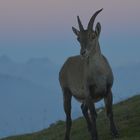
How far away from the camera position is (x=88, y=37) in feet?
74.6

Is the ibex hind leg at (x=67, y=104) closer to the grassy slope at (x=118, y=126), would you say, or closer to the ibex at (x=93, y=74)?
the grassy slope at (x=118, y=126)

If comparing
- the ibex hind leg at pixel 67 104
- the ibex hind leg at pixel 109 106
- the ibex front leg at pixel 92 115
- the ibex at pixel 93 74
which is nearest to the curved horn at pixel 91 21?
the ibex at pixel 93 74

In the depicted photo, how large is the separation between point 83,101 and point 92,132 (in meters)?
1.25

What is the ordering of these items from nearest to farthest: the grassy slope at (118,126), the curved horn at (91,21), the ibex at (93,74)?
1. the ibex at (93,74)
2. the curved horn at (91,21)
3. the grassy slope at (118,126)

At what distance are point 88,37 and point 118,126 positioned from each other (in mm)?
4256

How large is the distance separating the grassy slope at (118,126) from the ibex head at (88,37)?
3000 millimetres

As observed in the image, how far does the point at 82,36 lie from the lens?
22.8m

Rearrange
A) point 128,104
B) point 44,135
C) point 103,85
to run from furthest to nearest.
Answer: point 128,104 < point 44,135 < point 103,85

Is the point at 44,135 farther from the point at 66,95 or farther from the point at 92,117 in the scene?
the point at 92,117

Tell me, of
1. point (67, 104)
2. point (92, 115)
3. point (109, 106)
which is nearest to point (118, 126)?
point (67, 104)

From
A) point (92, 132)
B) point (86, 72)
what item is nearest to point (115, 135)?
point (92, 132)

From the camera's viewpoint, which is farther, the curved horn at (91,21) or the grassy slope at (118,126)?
the grassy slope at (118,126)

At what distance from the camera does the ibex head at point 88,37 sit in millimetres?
22469

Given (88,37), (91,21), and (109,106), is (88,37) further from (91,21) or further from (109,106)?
(109,106)
